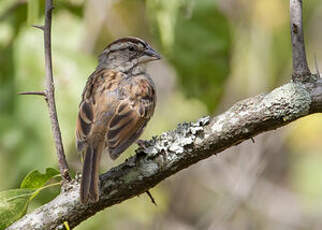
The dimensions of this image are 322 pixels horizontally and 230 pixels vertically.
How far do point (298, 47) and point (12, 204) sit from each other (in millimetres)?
1467

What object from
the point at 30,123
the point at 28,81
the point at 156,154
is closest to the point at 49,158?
the point at 30,123

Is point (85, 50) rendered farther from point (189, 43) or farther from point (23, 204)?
point (23, 204)

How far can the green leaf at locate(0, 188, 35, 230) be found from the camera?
3.02m

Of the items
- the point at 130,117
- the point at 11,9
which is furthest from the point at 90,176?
the point at 11,9

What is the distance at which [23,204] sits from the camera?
3.03 m

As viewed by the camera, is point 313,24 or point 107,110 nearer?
point 107,110

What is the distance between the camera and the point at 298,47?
2.79 metres

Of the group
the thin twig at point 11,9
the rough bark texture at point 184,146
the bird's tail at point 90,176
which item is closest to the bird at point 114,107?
the bird's tail at point 90,176

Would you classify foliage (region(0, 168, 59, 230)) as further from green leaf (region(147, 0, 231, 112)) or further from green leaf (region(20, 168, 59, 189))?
green leaf (region(147, 0, 231, 112))

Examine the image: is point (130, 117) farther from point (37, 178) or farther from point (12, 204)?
point (12, 204)

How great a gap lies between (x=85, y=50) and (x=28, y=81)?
257 centimetres

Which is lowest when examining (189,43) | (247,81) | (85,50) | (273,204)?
(273,204)

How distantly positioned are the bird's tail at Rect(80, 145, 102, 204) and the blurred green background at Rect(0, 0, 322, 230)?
11.2 inches

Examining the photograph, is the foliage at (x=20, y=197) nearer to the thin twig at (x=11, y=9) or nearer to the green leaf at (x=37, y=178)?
the green leaf at (x=37, y=178)
